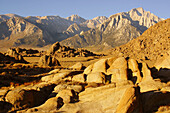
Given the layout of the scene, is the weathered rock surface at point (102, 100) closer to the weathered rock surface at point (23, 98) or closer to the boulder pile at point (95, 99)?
the boulder pile at point (95, 99)

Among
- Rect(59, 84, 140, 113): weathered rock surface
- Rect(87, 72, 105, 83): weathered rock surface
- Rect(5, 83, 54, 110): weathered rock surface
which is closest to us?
Rect(59, 84, 140, 113): weathered rock surface

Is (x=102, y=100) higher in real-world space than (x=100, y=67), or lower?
lower

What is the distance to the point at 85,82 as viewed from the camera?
46.8ft

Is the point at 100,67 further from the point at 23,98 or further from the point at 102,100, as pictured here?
the point at 23,98

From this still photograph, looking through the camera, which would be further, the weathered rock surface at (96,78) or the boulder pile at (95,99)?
the weathered rock surface at (96,78)

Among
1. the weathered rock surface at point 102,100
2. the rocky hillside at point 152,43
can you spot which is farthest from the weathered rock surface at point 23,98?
the rocky hillside at point 152,43

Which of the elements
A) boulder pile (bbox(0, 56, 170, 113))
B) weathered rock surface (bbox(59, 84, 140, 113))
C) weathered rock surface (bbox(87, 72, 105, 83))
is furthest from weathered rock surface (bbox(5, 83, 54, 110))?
weathered rock surface (bbox(87, 72, 105, 83))

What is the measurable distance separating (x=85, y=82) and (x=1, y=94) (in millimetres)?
7068

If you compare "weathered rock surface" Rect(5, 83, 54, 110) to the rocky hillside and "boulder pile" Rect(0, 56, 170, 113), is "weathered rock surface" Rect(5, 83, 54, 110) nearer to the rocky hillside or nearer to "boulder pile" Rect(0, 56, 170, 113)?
"boulder pile" Rect(0, 56, 170, 113)

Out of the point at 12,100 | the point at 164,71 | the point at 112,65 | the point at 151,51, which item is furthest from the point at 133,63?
the point at 151,51

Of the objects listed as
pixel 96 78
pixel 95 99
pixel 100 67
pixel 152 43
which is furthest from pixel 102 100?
pixel 152 43

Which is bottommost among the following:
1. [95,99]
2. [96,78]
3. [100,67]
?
[95,99]

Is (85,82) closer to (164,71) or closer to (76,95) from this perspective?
(76,95)

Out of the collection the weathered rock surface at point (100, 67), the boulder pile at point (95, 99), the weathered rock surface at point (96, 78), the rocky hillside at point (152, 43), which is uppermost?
the rocky hillside at point (152, 43)
